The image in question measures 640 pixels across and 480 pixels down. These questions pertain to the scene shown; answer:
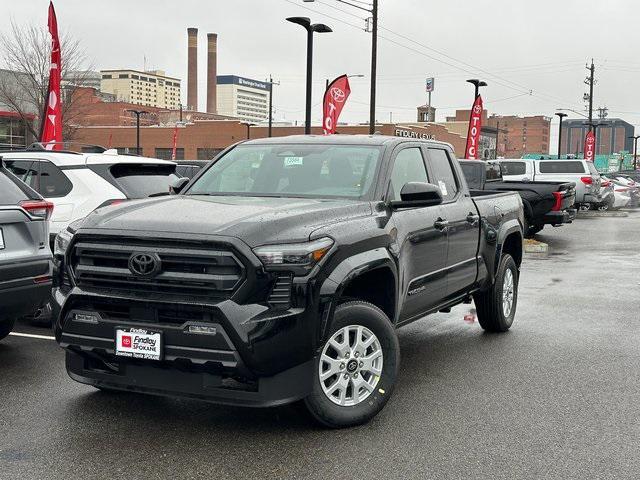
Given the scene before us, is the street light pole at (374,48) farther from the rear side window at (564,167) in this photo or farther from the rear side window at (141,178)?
the rear side window at (141,178)

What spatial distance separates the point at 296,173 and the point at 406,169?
93cm

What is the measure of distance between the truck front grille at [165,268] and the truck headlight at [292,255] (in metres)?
0.16

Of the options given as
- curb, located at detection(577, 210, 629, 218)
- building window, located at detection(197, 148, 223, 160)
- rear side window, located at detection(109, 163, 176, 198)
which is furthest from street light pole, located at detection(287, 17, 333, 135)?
building window, located at detection(197, 148, 223, 160)

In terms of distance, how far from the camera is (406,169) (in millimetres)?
6301

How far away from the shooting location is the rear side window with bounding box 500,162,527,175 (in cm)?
2850

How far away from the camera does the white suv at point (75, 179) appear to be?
847 centimetres

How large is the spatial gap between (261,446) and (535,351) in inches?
140

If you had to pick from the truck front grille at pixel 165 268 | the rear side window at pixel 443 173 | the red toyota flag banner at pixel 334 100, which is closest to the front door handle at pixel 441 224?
the rear side window at pixel 443 173

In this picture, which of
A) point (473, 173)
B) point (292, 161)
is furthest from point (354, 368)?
point (473, 173)

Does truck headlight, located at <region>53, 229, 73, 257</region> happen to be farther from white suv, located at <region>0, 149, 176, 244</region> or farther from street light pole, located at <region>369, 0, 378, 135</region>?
street light pole, located at <region>369, 0, 378, 135</region>

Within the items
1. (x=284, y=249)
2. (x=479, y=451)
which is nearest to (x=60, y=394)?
(x=284, y=249)

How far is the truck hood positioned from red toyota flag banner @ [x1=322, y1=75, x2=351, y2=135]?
20.4m

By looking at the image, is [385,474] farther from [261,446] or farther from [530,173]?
[530,173]

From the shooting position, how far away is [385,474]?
4.23 m
